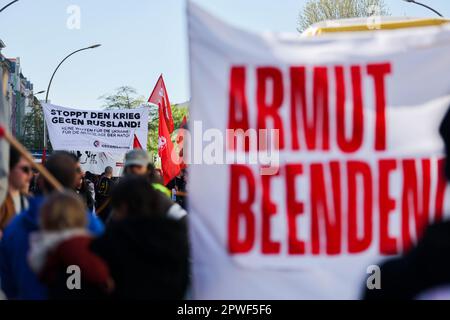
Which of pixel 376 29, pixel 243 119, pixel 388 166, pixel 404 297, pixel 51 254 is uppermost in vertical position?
pixel 376 29

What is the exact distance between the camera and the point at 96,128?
17.9m

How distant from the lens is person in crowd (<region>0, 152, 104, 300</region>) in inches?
171

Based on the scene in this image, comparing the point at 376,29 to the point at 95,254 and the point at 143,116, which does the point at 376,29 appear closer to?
the point at 95,254

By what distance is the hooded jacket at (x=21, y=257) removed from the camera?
170 inches

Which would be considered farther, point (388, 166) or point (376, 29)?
point (376, 29)

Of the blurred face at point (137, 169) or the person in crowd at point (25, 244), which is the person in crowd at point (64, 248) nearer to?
the person in crowd at point (25, 244)

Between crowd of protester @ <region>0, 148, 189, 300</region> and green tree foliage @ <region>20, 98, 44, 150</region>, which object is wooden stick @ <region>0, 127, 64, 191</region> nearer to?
crowd of protester @ <region>0, 148, 189, 300</region>

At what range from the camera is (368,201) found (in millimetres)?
4176

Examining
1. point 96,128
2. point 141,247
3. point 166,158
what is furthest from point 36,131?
point 141,247

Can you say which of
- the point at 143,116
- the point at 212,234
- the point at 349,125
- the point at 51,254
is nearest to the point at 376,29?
the point at 349,125

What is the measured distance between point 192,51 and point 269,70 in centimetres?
41

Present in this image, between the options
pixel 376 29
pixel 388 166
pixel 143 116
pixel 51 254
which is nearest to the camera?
pixel 51 254

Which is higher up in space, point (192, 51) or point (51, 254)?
point (192, 51)

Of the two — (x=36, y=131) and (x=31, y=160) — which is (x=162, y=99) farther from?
(x=36, y=131)
